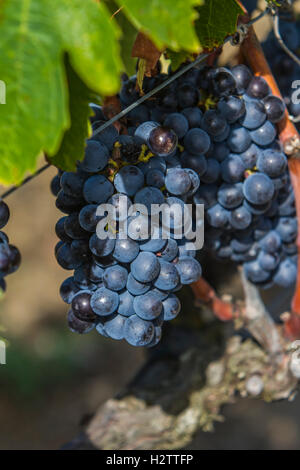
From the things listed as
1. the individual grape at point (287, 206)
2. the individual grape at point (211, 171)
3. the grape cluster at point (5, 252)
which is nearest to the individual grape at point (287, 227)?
the individual grape at point (287, 206)

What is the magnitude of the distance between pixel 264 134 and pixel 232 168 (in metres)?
0.08

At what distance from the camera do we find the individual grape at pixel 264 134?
0.92 meters

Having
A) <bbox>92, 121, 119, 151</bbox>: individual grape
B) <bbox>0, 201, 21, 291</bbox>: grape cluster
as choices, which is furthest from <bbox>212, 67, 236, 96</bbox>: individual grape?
<bbox>0, 201, 21, 291</bbox>: grape cluster

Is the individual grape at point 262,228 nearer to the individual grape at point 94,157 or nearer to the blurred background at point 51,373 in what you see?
the individual grape at point 94,157

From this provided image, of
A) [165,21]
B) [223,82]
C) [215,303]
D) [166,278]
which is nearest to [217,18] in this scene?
[223,82]

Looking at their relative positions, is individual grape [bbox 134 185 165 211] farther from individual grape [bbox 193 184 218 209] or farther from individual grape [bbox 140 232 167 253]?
individual grape [bbox 193 184 218 209]

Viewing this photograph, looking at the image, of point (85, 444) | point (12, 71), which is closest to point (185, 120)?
point (12, 71)

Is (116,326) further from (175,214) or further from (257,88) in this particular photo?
(257,88)

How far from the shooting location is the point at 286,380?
1286 millimetres

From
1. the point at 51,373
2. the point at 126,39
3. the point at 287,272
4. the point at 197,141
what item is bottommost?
the point at 51,373

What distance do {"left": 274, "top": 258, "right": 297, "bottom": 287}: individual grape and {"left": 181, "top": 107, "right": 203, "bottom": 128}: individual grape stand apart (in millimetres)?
421

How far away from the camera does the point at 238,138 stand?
910mm

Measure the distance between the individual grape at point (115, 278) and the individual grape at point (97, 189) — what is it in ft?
0.36

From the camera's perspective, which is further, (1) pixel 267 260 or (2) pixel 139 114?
(1) pixel 267 260
